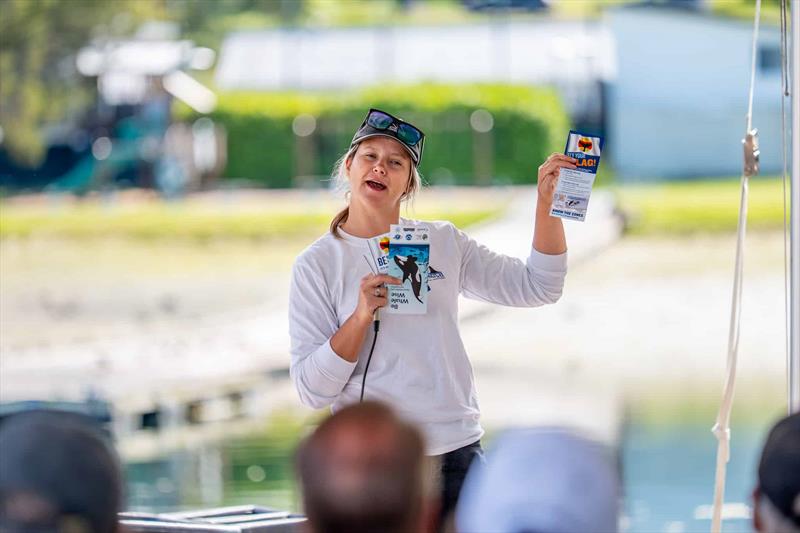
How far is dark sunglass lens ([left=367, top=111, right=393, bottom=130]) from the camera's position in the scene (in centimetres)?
267

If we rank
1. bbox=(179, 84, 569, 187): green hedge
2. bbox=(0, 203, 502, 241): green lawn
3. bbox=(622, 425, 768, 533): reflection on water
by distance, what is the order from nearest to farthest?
bbox=(622, 425, 768, 533): reflection on water < bbox=(0, 203, 502, 241): green lawn < bbox=(179, 84, 569, 187): green hedge

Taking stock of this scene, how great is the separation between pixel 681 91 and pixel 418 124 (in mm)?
6896

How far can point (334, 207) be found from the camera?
2456cm

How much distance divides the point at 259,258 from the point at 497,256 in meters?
19.7

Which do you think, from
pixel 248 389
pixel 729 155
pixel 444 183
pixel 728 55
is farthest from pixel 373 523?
pixel 728 55

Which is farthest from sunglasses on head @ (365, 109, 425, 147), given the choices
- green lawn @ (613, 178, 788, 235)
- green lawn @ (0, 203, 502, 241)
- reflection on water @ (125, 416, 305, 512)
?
green lawn @ (0, 203, 502, 241)

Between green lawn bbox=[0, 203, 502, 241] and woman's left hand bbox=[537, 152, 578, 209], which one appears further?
green lawn bbox=[0, 203, 502, 241]

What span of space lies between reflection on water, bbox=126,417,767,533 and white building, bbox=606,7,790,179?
17910 millimetres

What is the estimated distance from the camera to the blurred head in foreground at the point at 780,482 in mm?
1589

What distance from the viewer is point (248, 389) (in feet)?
39.4

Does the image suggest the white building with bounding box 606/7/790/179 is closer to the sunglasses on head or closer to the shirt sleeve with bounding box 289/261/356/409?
the sunglasses on head

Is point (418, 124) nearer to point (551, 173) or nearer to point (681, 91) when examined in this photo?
point (681, 91)

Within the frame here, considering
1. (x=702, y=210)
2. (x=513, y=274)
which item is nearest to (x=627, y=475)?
(x=513, y=274)

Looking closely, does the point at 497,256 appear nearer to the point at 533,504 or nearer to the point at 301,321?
the point at 301,321
